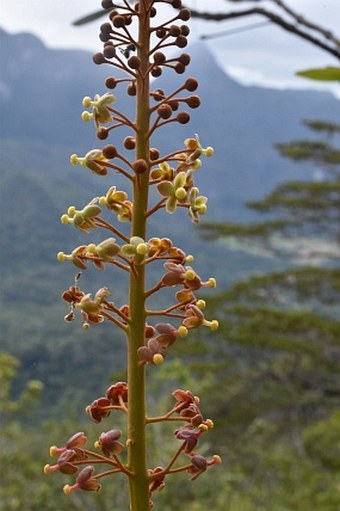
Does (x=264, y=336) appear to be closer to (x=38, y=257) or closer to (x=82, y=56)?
(x=38, y=257)

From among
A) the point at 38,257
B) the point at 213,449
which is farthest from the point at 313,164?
the point at 38,257

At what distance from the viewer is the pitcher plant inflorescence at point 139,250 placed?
0.88 m

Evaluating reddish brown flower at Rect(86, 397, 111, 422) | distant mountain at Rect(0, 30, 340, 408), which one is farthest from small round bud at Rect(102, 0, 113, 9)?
distant mountain at Rect(0, 30, 340, 408)

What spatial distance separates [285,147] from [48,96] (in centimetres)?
5663

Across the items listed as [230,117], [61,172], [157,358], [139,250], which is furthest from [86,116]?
[230,117]

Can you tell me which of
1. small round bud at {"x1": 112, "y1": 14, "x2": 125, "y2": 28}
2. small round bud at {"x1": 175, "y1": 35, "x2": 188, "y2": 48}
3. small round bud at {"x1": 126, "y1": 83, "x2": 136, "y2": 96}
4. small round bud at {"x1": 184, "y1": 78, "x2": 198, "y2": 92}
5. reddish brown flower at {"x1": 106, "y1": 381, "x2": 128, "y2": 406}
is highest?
small round bud at {"x1": 112, "y1": 14, "x2": 125, "y2": 28}

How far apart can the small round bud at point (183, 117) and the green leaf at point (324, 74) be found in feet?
1.75

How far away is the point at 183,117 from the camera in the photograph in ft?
3.13

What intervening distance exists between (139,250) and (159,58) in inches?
9.4

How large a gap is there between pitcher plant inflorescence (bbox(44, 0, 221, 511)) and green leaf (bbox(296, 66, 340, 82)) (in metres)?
0.50

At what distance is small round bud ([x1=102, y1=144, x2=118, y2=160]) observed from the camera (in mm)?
932

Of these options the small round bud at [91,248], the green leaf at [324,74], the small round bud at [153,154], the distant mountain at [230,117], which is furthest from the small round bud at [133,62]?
the distant mountain at [230,117]

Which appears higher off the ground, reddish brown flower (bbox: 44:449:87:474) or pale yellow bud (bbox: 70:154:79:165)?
pale yellow bud (bbox: 70:154:79:165)

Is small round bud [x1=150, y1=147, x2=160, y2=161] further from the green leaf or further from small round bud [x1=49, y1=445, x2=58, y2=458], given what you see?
the green leaf
